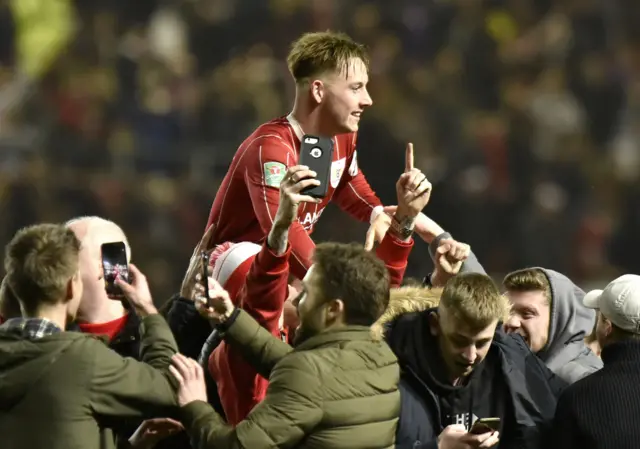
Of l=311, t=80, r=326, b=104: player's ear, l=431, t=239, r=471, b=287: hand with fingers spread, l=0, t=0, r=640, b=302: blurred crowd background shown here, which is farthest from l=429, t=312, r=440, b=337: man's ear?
l=0, t=0, r=640, b=302: blurred crowd background

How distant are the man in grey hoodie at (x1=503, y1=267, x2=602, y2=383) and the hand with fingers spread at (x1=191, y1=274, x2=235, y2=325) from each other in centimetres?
118

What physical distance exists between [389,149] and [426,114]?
5.22 feet

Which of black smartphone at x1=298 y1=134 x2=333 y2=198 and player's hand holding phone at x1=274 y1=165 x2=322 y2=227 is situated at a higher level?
black smartphone at x1=298 y1=134 x2=333 y2=198

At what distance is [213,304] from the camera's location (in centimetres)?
335

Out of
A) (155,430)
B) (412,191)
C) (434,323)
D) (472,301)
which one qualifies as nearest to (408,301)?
(434,323)

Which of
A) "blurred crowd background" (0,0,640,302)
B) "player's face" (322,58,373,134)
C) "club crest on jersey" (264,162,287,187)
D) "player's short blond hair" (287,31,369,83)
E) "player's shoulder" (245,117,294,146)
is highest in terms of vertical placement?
"player's short blond hair" (287,31,369,83)

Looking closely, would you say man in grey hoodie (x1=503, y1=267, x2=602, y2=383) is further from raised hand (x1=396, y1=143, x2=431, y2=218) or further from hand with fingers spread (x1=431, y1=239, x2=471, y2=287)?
raised hand (x1=396, y1=143, x2=431, y2=218)

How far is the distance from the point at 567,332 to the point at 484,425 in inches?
38.4

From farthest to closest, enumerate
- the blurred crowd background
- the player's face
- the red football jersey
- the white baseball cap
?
the blurred crowd background
the player's face
the red football jersey
the white baseball cap

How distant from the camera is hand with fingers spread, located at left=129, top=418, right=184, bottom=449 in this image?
3332 millimetres

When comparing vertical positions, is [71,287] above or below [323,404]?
above

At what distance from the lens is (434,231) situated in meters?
4.35

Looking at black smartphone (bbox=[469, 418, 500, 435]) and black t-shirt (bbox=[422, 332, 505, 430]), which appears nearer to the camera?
black smartphone (bbox=[469, 418, 500, 435])

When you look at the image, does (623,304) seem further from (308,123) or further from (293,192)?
(308,123)
